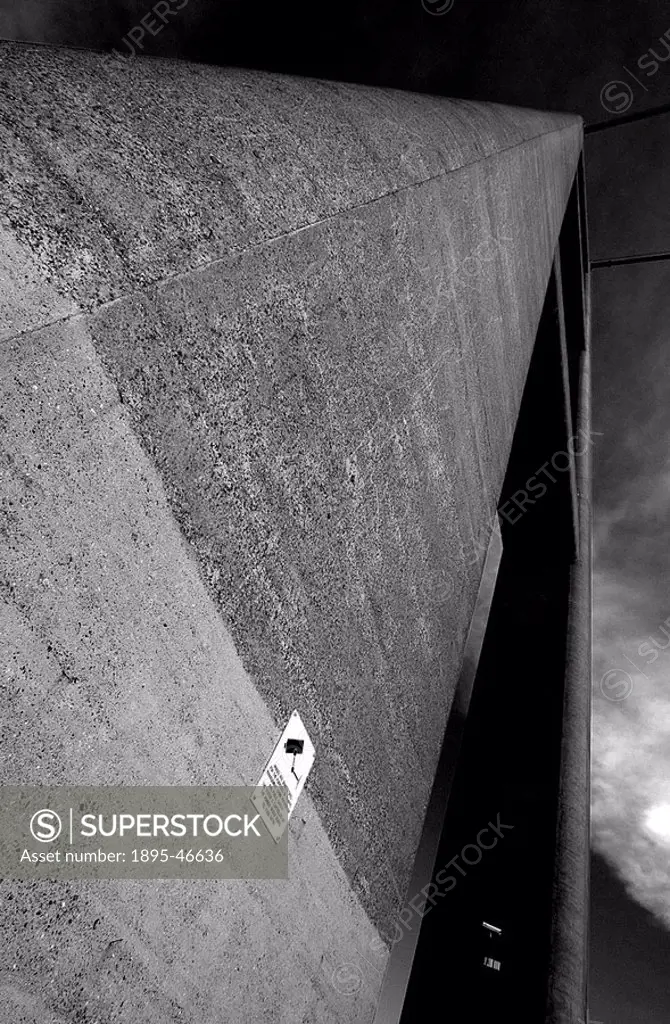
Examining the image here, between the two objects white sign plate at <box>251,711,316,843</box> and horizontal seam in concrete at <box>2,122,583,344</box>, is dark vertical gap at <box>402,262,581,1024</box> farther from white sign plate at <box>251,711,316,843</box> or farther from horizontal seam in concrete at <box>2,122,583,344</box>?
horizontal seam in concrete at <box>2,122,583,344</box>


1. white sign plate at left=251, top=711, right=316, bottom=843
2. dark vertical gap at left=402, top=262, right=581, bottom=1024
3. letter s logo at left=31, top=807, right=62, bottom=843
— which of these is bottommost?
letter s logo at left=31, top=807, right=62, bottom=843

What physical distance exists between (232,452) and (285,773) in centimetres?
96

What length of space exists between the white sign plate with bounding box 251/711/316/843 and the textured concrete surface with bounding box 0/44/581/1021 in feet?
0.22

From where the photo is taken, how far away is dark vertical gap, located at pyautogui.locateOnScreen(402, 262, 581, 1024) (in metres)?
4.48

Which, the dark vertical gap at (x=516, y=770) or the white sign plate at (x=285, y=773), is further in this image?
the dark vertical gap at (x=516, y=770)

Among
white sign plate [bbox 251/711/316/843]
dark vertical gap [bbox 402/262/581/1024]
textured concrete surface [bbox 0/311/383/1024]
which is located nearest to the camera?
textured concrete surface [bbox 0/311/383/1024]

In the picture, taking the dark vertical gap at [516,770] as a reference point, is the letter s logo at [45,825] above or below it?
below

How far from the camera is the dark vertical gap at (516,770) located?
4484 mm

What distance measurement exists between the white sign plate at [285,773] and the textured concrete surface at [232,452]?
0.07 metres

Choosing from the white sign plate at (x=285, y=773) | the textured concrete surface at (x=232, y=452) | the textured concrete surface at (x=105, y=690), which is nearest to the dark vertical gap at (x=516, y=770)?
the textured concrete surface at (x=232, y=452)

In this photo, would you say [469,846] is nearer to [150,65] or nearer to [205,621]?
[205,621]

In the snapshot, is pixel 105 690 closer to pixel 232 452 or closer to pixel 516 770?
pixel 232 452

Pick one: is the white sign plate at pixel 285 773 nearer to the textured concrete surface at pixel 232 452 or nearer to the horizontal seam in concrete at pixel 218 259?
the textured concrete surface at pixel 232 452

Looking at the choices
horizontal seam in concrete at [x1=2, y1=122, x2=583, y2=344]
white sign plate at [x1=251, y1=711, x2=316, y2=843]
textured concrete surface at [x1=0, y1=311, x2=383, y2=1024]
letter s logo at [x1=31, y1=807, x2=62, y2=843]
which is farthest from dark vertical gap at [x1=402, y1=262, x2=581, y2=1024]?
horizontal seam in concrete at [x1=2, y1=122, x2=583, y2=344]
